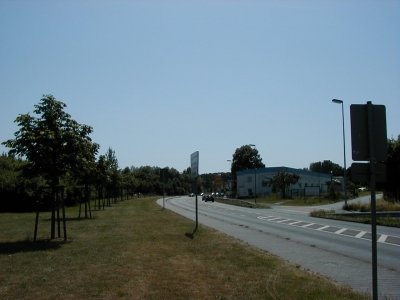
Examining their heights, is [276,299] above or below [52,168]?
below

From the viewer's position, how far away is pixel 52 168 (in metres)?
19.2

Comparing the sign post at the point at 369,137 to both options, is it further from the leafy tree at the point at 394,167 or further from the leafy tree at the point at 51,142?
the leafy tree at the point at 394,167

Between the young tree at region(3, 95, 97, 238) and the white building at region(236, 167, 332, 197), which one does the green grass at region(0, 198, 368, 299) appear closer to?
the young tree at region(3, 95, 97, 238)

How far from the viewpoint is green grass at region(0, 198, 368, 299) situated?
910cm

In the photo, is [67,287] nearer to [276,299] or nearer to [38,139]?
[276,299]

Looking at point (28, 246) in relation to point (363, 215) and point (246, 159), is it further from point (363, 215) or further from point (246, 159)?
point (246, 159)

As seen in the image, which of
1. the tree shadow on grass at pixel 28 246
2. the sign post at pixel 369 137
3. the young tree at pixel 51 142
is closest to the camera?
the sign post at pixel 369 137

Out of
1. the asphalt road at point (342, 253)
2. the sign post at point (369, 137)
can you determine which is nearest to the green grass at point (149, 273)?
the asphalt road at point (342, 253)

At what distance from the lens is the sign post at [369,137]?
25.5 feet

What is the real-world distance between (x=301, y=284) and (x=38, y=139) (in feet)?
38.6

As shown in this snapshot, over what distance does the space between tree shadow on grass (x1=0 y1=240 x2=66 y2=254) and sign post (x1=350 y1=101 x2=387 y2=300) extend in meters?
10.9

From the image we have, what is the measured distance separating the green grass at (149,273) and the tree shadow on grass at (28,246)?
0.03 m

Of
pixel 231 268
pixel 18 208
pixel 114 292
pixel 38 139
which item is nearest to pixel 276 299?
pixel 114 292

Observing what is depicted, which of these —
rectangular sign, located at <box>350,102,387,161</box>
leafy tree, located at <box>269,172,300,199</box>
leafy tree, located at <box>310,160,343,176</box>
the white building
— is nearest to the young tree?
rectangular sign, located at <box>350,102,387,161</box>
